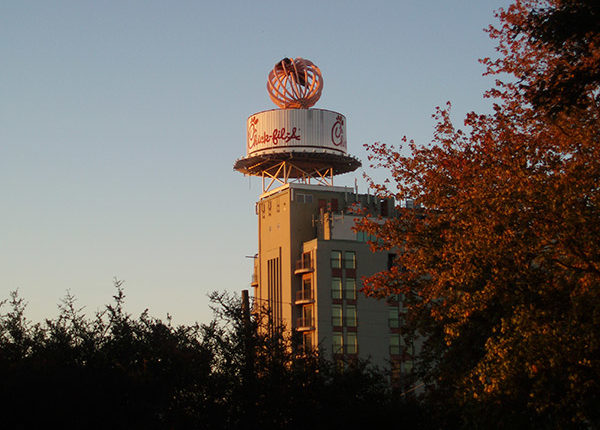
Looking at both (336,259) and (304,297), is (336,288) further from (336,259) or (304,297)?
(304,297)

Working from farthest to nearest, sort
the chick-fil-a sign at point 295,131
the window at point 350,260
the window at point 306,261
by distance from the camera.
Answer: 1. the chick-fil-a sign at point 295,131
2. the window at point 306,261
3. the window at point 350,260

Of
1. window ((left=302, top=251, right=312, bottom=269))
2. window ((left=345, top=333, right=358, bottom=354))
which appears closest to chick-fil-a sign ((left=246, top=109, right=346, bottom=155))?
window ((left=302, top=251, right=312, bottom=269))

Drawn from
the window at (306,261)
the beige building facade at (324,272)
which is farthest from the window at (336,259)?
the window at (306,261)

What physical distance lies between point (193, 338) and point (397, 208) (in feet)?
32.4

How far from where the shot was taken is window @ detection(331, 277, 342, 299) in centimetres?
10400

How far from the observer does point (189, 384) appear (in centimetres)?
2916

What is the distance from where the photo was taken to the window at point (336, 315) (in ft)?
338

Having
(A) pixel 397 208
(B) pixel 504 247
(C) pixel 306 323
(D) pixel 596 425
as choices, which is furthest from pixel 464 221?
(C) pixel 306 323

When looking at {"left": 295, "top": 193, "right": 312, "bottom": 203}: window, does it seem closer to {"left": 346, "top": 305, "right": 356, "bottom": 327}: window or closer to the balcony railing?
the balcony railing

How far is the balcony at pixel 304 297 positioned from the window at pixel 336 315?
2451mm

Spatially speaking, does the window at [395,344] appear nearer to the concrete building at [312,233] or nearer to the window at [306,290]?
the concrete building at [312,233]

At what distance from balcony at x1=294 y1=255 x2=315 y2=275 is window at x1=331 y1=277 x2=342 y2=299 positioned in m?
2.66

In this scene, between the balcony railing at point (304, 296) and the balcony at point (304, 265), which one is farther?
the balcony at point (304, 265)

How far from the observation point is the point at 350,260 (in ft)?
347
